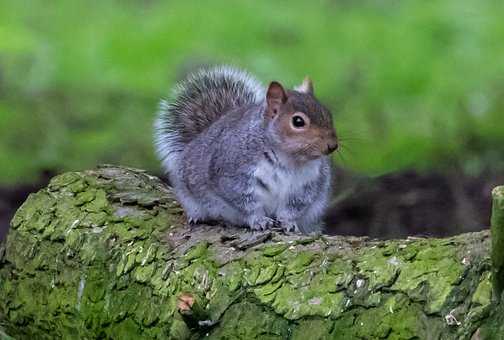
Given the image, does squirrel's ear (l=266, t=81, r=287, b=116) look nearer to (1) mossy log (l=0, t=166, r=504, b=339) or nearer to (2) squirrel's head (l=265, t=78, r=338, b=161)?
(2) squirrel's head (l=265, t=78, r=338, b=161)

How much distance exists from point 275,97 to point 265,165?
0.77ft

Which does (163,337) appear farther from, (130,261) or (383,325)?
(383,325)

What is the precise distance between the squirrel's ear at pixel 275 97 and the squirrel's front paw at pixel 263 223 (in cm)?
37

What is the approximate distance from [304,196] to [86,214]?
0.67 meters

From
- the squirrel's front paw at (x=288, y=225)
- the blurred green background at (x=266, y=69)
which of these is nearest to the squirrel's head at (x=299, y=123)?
the squirrel's front paw at (x=288, y=225)

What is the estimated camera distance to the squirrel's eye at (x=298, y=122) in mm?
4352

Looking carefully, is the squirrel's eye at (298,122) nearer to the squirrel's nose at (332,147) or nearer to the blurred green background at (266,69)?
the squirrel's nose at (332,147)

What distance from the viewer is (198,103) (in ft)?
15.7

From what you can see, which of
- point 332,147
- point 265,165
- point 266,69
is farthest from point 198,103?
point 266,69

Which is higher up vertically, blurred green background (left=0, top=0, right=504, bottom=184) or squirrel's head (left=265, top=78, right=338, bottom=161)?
squirrel's head (left=265, top=78, right=338, bottom=161)

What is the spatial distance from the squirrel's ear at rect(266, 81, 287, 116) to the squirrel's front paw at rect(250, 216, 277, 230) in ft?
1.21

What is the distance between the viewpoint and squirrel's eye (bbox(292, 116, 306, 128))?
4.35 metres

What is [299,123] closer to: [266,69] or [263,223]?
[263,223]

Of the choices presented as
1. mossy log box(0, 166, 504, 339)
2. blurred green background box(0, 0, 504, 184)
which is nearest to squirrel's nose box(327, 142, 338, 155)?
mossy log box(0, 166, 504, 339)
